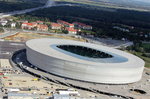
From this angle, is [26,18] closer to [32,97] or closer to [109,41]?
[109,41]

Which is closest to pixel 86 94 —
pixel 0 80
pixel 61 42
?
pixel 0 80

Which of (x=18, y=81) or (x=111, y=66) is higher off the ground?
(x=111, y=66)

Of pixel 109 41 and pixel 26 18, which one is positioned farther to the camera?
pixel 26 18

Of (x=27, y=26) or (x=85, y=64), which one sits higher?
(x=85, y=64)

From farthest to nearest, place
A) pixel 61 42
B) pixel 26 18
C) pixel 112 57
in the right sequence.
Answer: pixel 26 18 → pixel 61 42 → pixel 112 57

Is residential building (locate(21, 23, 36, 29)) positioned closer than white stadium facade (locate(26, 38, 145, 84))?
No

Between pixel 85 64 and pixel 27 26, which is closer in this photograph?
pixel 85 64

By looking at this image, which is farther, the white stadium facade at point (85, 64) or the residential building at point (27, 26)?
the residential building at point (27, 26)

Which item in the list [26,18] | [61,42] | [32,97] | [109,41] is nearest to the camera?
[32,97]
